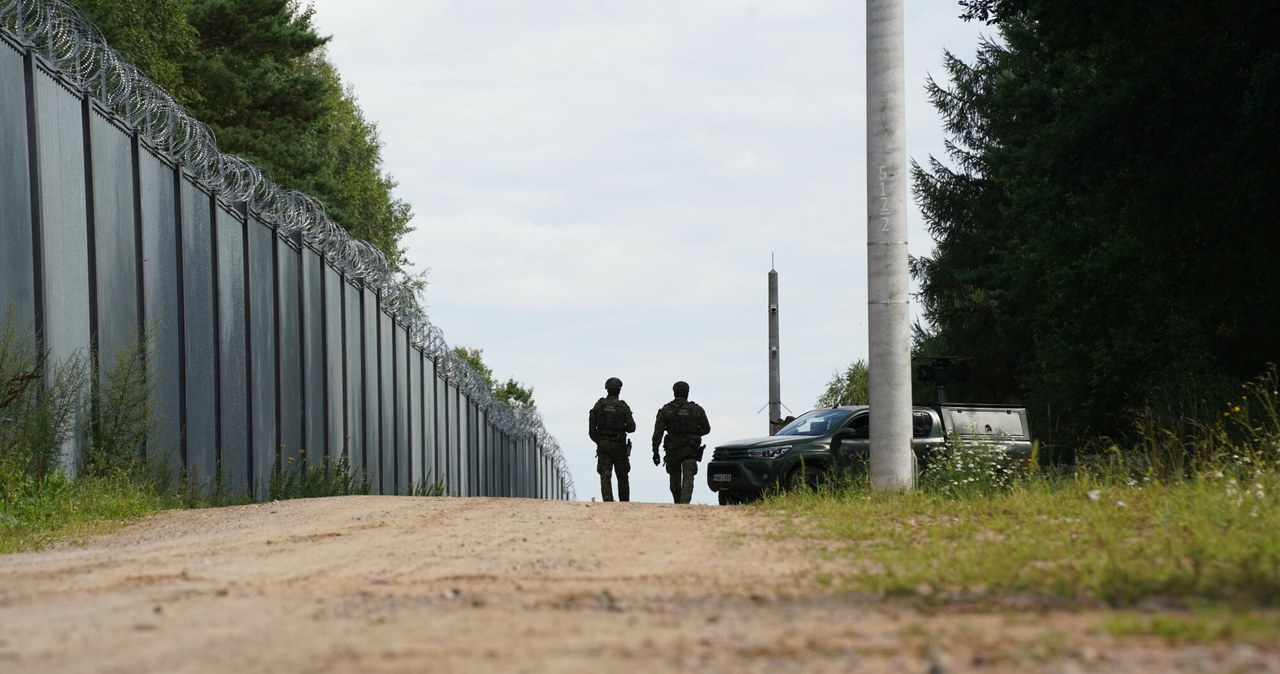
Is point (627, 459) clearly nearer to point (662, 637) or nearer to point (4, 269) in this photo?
point (4, 269)

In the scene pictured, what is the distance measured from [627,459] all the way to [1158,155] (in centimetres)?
804

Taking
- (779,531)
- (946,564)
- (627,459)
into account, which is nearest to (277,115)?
(627,459)

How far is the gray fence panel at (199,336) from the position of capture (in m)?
18.4

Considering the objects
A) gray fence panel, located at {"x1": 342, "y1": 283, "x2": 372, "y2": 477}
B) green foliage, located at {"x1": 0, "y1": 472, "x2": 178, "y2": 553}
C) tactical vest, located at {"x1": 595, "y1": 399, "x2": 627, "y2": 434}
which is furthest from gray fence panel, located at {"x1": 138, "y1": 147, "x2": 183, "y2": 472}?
gray fence panel, located at {"x1": 342, "y1": 283, "x2": 372, "y2": 477}

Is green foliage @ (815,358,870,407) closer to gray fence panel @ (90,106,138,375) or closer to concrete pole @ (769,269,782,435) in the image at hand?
concrete pole @ (769,269,782,435)

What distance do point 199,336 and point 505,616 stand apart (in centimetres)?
1415

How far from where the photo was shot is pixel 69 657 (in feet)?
16.4

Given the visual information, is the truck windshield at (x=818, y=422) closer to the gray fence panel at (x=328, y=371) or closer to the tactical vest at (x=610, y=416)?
the tactical vest at (x=610, y=416)

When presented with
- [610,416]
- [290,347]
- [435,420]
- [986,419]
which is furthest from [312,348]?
[435,420]

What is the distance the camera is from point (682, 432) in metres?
19.6

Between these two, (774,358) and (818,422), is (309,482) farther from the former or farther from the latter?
(774,358)

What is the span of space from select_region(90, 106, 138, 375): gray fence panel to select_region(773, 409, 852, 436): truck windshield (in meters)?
8.30

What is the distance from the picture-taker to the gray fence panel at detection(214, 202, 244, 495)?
20.0 metres

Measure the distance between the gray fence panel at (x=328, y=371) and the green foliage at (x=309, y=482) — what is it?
1.86 meters
